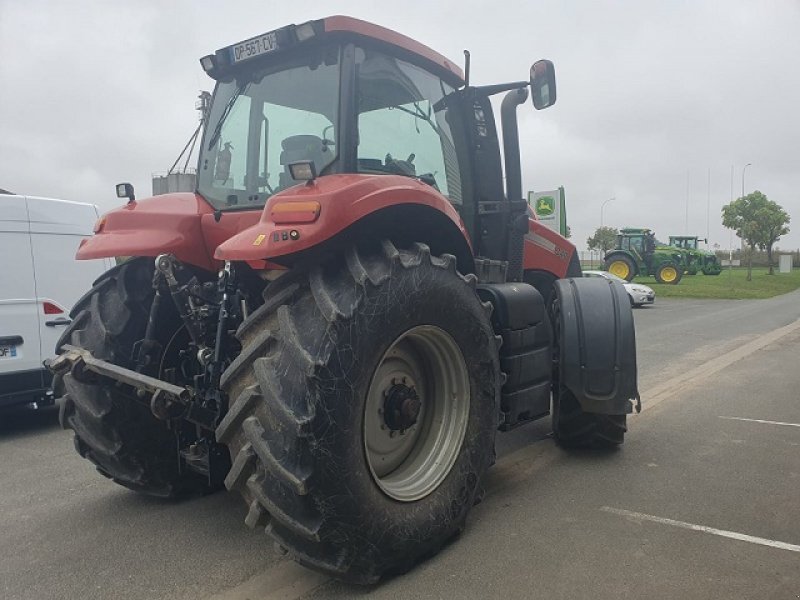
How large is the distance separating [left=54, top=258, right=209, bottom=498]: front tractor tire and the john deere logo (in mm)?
11092

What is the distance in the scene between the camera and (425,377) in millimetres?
3721

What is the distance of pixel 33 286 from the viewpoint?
21.6 feet

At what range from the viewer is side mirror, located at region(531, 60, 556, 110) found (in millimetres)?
4492

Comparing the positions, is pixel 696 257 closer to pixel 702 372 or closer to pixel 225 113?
pixel 702 372

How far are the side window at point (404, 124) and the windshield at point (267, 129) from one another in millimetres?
199

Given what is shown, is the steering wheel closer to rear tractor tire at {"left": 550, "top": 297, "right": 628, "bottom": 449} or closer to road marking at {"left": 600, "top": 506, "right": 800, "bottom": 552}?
rear tractor tire at {"left": 550, "top": 297, "right": 628, "bottom": 449}

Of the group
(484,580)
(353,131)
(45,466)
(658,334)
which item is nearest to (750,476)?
(484,580)

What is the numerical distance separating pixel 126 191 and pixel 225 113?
2.59 ft

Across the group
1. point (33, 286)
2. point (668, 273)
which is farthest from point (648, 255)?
point (33, 286)

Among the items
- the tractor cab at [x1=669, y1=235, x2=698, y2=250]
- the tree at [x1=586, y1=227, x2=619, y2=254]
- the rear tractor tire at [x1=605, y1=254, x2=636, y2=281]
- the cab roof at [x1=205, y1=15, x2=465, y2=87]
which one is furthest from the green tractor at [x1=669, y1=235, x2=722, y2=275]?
the cab roof at [x1=205, y1=15, x2=465, y2=87]

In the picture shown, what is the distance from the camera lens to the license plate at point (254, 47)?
3.69 meters

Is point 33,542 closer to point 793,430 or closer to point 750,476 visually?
point 750,476

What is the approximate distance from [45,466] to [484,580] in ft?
12.8

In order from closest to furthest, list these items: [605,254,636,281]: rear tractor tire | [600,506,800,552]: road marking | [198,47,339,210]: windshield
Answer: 1. [600,506,800,552]: road marking
2. [198,47,339,210]: windshield
3. [605,254,636,281]: rear tractor tire
